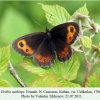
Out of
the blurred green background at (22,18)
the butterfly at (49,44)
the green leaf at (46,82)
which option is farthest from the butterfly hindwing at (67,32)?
the blurred green background at (22,18)

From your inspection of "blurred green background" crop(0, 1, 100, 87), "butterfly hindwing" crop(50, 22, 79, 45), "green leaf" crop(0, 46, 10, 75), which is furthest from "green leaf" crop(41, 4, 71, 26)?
"blurred green background" crop(0, 1, 100, 87)

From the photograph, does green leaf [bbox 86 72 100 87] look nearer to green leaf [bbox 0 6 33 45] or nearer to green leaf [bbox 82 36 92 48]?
green leaf [bbox 82 36 92 48]

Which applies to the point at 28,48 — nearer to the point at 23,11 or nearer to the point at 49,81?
the point at 49,81

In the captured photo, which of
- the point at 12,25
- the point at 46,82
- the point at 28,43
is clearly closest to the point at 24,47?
the point at 28,43

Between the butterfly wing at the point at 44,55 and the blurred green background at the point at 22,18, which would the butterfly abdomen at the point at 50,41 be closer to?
the butterfly wing at the point at 44,55

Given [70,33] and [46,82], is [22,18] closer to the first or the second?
[70,33]

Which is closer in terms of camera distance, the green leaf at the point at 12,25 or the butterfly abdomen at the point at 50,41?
the butterfly abdomen at the point at 50,41
